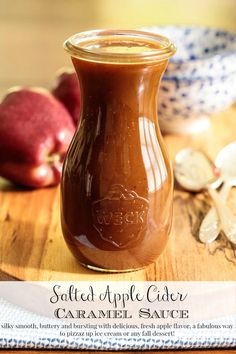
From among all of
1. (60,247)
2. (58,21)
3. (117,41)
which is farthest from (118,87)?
(58,21)

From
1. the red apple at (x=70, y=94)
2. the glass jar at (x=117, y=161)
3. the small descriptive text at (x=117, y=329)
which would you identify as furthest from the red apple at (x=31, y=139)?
the small descriptive text at (x=117, y=329)

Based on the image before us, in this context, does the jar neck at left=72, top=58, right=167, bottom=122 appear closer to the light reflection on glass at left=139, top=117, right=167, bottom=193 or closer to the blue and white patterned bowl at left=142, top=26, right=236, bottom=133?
the light reflection on glass at left=139, top=117, right=167, bottom=193

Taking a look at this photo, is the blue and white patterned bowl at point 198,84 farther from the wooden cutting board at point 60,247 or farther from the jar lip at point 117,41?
the jar lip at point 117,41

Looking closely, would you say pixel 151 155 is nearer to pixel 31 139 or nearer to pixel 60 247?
pixel 60 247

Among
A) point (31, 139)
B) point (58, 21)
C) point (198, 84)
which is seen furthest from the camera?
point (58, 21)

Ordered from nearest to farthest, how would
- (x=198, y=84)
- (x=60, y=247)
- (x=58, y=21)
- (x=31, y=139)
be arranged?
(x=60, y=247)
(x=31, y=139)
(x=198, y=84)
(x=58, y=21)

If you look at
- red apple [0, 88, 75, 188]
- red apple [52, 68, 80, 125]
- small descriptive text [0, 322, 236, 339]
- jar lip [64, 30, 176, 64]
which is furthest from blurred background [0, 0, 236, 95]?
small descriptive text [0, 322, 236, 339]

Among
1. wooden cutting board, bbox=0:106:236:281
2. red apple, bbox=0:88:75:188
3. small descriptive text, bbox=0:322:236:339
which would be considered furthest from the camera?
red apple, bbox=0:88:75:188
